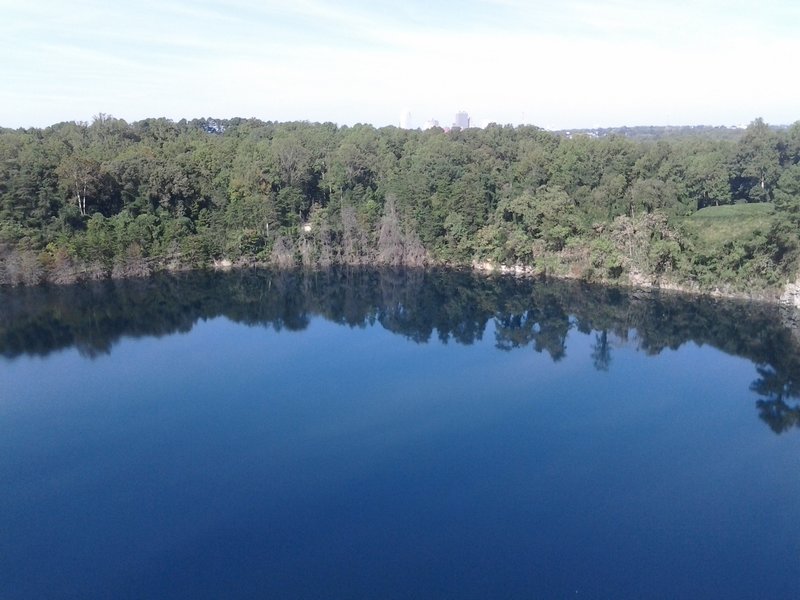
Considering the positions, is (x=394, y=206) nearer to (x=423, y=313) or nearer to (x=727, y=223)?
(x=423, y=313)

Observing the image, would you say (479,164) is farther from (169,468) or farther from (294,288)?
(169,468)

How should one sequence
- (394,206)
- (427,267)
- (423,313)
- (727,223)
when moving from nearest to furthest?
(423,313)
(727,223)
(427,267)
(394,206)

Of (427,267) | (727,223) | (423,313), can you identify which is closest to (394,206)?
(427,267)

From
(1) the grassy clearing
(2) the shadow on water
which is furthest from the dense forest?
(2) the shadow on water

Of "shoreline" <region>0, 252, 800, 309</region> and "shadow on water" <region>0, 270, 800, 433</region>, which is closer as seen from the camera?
"shadow on water" <region>0, 270, 800, 433</region>

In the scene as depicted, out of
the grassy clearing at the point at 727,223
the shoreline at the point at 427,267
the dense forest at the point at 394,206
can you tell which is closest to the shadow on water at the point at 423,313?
the shoreline at the point at 427,267

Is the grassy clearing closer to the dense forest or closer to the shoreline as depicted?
the dense forest
